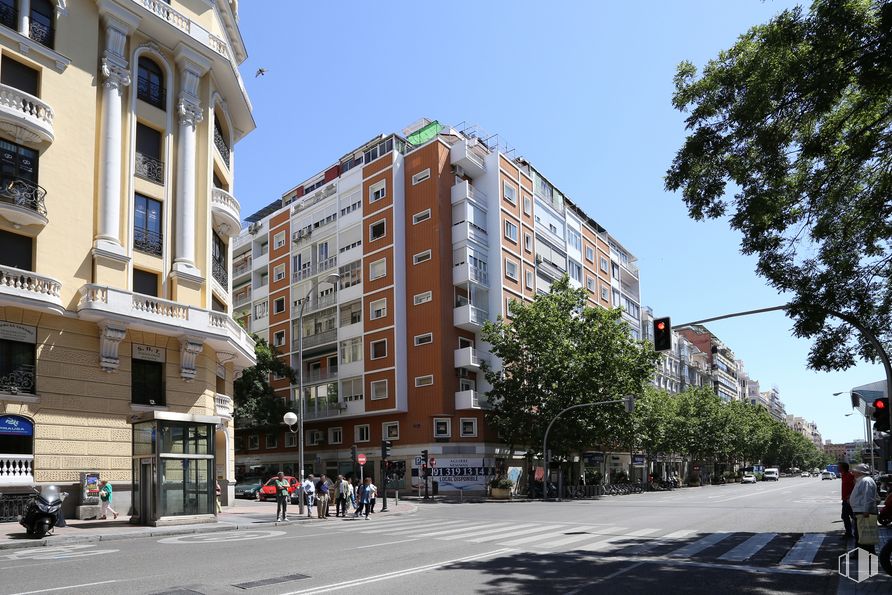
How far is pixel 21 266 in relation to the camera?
68.6 feet

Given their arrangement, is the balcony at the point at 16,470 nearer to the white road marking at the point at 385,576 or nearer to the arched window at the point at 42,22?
the arched window at the point at 42,22

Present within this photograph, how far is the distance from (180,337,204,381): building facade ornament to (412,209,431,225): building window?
24666 millimetres

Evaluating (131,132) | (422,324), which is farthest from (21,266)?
(422,324)

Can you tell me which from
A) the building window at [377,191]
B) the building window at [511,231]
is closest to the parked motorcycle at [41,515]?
the building window at [377,191]

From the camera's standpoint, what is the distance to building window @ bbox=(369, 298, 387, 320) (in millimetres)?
47719

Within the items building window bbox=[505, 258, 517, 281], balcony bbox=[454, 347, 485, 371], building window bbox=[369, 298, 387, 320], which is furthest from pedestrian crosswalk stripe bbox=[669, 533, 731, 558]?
building window bbox=[505, 258, 517, 281]

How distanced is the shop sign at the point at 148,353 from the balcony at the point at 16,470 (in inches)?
178

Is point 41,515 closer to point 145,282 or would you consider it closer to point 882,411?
point 145,282

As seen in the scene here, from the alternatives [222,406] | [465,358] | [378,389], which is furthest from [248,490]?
[222,406]

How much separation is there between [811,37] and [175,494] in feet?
62.0

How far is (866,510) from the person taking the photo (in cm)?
1175

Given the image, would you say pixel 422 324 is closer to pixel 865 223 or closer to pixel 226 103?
pixel 226 103

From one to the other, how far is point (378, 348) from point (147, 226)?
24.5m

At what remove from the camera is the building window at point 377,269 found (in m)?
48.3
